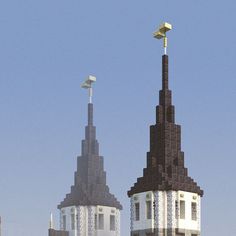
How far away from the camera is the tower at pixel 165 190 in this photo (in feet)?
255

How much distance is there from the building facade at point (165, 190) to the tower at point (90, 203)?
21.7m

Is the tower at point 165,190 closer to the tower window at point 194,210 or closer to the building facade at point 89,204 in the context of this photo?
the tower window at point 194,210

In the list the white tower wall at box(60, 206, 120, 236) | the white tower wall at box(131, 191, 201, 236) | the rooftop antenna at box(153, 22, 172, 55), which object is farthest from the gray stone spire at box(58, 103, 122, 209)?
the rooftop antenna at box(153, 22, 172, 55)

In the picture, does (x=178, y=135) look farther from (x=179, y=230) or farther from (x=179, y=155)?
(x=179, y=230)

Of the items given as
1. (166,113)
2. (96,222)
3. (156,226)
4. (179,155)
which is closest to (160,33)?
(166,113)

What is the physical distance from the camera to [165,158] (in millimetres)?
81250

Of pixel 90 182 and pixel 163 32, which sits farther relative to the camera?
pixel 90 182

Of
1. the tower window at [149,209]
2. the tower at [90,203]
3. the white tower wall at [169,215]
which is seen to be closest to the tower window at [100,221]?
the tower at [90,203]

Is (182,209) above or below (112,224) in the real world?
above

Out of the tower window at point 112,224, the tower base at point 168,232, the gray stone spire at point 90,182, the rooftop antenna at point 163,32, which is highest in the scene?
the rooftop antenna at point 163,32

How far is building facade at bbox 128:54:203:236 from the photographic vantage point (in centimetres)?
7788

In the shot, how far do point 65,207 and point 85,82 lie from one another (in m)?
26.0

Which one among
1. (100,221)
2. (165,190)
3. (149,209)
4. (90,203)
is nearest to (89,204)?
(90,203)

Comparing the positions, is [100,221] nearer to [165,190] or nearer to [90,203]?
[90,203]
